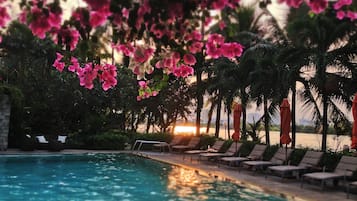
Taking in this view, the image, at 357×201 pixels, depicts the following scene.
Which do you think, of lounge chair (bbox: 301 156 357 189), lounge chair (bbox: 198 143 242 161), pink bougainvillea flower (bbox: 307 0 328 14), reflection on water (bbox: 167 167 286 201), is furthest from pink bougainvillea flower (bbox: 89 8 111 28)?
lounge chair (bbox: 198 143 242 161)

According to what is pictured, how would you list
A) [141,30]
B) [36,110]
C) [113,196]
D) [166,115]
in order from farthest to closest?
1. [166,115]
2. [36,110]
3. [113,196]
4. [141,30]

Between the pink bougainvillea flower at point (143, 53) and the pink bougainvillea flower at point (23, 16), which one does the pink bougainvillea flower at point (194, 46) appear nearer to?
the pink bougainvillea flower at point (143, 53)

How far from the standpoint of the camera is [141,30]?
12.3 ft

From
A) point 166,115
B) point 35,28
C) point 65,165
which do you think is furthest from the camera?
point 166,115

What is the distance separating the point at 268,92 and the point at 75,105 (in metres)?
12.0

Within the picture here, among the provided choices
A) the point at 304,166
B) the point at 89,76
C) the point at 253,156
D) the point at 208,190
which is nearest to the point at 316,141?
the point at 253,156

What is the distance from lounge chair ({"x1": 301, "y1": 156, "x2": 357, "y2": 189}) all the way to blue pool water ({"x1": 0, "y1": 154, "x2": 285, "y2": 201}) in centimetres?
131

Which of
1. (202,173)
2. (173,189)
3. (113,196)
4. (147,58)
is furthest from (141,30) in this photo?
(202,173)

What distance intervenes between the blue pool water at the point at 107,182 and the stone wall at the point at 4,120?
240 centimetres

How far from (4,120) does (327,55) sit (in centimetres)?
1471

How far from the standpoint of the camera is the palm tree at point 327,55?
49.2 ft

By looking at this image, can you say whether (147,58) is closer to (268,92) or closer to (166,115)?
(268,92)

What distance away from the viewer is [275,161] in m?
14.0

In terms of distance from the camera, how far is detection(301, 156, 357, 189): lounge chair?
1055 cm
